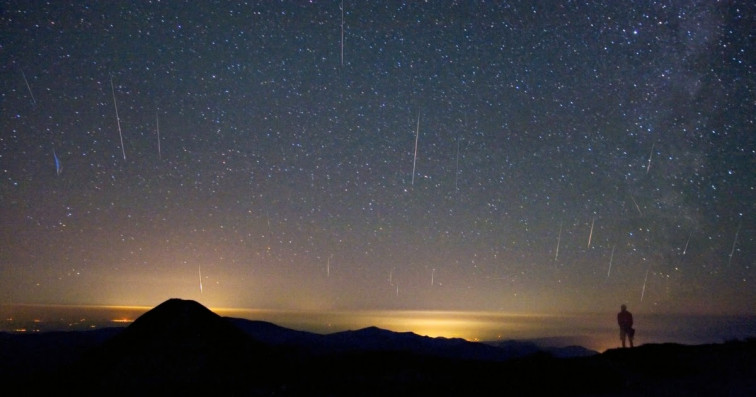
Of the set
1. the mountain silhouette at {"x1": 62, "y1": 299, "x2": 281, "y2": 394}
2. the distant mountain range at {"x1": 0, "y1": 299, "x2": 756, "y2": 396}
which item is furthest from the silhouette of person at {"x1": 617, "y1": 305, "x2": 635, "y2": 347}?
the mountain silhouette at {"x1": 62, "y1": 299, "x2": 281, "y2": 394}

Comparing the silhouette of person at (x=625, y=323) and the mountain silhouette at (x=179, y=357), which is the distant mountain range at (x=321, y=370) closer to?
the mountain silhouette at (x=179, y=357)

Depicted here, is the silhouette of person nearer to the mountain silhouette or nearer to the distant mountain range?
the distant mountain range

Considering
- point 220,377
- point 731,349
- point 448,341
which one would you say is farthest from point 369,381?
point 448,341

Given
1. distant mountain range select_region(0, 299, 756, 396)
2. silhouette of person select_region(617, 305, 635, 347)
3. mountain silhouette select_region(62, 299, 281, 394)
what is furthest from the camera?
silhouette of person select_region(617, 305, 635, 347)

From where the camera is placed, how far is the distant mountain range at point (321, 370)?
26.3 feet

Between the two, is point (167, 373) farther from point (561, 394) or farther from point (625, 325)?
point (625, 325)

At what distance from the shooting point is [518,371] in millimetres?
9125

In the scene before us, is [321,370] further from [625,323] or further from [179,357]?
[625,323]

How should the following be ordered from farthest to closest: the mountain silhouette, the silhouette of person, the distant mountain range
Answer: the silhouette of person → the mountain silhouette → the distant mountain range

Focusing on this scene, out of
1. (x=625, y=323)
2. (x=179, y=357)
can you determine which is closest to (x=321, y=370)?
(x=179, y=357)

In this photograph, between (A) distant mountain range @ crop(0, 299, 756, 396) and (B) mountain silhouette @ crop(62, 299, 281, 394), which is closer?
(A) distant mountain range @ crop(0, 299, 756, 396)

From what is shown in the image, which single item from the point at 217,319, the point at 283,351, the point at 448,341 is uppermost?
the point at 217,319

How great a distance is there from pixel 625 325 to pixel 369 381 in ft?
36.7

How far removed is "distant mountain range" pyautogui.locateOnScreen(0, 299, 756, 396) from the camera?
316 inches
